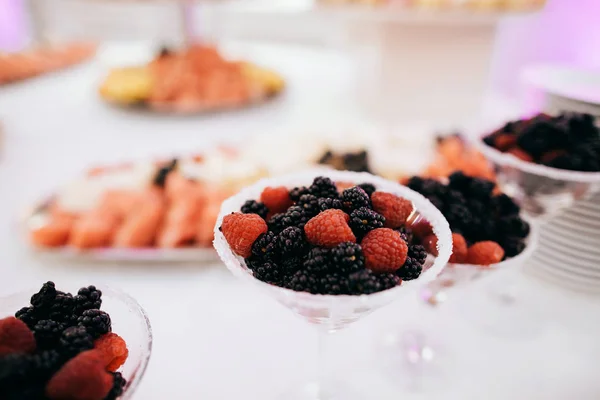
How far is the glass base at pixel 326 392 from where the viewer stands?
728 millimetres

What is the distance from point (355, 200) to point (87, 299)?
379 mm

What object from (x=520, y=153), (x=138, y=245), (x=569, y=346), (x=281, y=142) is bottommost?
(x=569, y=346)

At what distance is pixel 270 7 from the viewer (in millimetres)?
4039

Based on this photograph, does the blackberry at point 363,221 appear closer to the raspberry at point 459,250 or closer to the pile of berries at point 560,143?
the raspberry at point 459,250

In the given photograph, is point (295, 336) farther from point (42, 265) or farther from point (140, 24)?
point (140, 24)

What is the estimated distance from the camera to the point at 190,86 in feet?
6.42

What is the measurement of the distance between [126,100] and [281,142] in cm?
89

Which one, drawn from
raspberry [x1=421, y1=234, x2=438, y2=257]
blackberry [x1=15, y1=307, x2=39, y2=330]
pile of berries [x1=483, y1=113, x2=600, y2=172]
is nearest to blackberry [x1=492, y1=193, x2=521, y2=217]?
pile of berries [x1=483, y1=113, x2=600, y2=172]

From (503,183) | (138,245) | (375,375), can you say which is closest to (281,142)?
(138,245)

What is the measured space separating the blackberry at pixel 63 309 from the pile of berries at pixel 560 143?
804 mm

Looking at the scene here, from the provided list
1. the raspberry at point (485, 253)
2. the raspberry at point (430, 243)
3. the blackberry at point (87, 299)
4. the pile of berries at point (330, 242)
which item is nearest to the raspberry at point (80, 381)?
the blackberry at point (87, 299)

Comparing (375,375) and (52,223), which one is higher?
(52,223)

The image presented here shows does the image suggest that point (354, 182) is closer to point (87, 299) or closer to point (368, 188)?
point (368, 188)

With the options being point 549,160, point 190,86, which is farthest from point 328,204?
point 190,86
